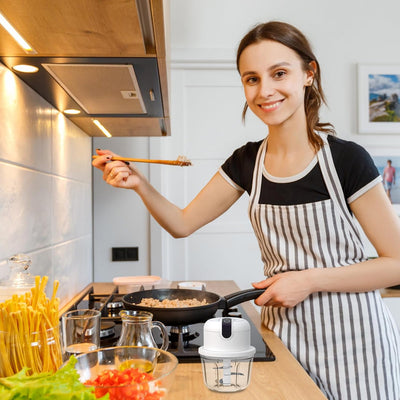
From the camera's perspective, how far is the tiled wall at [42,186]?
43.2 inches

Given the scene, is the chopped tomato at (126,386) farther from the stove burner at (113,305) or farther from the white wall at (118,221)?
the white wall at (118,221)

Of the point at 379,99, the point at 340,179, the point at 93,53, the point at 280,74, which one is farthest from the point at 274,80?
the point at 379,99

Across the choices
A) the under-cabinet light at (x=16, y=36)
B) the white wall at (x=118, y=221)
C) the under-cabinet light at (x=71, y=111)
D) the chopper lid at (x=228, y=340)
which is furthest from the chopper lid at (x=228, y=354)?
the white wall at (x=118, y=221)

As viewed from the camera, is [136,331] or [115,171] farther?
[115,171]

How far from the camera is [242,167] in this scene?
139 cm

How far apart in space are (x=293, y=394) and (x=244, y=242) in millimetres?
1751

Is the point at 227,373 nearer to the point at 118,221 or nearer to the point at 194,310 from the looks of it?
the point at 194,310

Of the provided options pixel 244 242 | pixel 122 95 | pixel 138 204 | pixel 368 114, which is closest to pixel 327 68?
pixel 368 114

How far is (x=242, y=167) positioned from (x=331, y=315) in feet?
1.66

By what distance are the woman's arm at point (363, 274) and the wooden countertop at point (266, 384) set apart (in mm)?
140

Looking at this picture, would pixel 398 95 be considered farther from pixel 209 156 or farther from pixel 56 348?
pixel 56 348

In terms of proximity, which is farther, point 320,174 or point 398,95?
point 398,95

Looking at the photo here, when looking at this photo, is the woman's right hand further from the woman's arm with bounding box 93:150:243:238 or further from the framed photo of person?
the framed photo of person

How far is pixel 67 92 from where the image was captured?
134 cm
